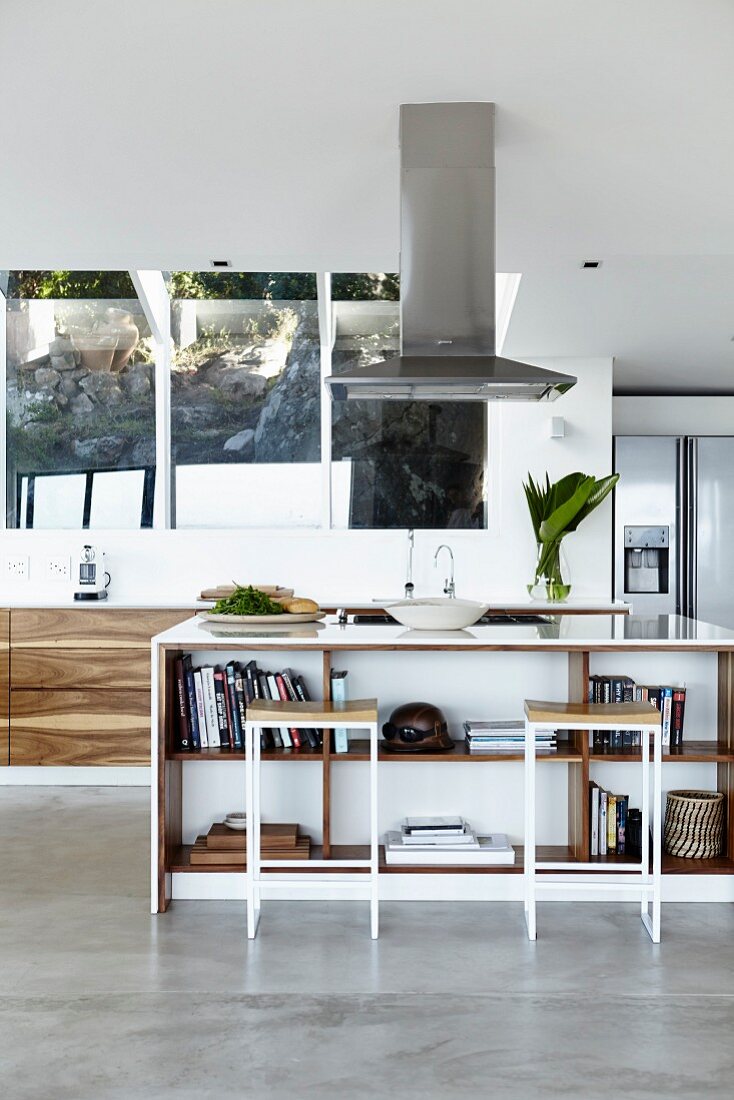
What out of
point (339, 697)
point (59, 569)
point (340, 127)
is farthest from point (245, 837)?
point (59, 569)

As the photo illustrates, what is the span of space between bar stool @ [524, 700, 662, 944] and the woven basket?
0.25 m

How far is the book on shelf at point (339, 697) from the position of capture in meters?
3.65

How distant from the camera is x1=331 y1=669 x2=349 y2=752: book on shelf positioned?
365cm

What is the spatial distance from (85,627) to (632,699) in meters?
3.04

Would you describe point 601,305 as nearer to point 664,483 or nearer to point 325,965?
point 664,483

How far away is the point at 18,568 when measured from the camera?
6.22 meters

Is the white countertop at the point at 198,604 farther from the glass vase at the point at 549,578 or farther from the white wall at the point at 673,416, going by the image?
the white wall at the point at 673,416

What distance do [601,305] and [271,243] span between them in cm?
187

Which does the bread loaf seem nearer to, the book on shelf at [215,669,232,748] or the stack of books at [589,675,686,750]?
the book on shelf at [215,669,232,748]

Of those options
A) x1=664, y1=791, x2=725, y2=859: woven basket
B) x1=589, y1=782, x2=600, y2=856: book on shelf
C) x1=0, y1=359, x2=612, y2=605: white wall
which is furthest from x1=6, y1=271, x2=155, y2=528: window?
x1=664, y1=791, x2=725, y2=859: woven basket

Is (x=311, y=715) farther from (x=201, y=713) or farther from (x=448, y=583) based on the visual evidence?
(x=448, y=583)

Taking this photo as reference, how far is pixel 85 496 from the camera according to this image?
6355 mm

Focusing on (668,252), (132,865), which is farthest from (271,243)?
(132,865)

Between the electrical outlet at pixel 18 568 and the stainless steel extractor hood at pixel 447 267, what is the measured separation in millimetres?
3139
